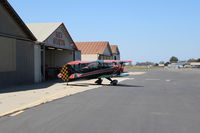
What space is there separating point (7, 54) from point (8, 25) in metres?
2.23

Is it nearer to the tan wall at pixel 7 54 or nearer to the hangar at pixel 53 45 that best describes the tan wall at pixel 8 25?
the tan wall at pixel 7 54

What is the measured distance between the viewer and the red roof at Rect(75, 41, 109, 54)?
46.1 meters

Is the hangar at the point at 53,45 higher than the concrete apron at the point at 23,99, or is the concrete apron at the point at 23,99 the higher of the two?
the hangar at the point at 53,45

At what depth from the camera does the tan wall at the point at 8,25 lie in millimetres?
16455

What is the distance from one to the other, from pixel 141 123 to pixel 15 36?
14.5m

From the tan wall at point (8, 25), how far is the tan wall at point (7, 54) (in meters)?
0.64

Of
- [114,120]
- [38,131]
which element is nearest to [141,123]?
[114,120]

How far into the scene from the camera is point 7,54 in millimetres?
16875

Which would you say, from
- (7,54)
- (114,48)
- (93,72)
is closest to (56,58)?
(93,72)

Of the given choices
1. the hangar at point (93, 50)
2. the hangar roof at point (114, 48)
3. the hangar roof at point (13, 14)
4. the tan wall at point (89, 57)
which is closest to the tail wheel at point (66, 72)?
the hangar roof at point (13, 14)

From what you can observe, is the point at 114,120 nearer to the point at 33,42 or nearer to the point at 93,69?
the point at 93,69

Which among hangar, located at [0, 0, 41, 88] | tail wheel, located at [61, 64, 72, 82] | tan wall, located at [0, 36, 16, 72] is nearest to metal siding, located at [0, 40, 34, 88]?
hangar, located at [0, 0, 41, 88]

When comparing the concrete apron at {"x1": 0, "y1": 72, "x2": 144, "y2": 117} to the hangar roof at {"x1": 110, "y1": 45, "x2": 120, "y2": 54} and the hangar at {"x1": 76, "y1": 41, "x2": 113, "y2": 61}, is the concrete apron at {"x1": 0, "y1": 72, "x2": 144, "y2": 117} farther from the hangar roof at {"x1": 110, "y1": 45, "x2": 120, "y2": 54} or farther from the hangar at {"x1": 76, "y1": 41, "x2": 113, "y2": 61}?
the hangar roof at {"x1": 110, "y1": 45, "x2": 120, "y2": 54}

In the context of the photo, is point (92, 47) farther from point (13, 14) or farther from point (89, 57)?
point (13, 14)
